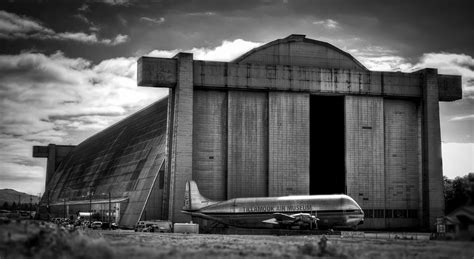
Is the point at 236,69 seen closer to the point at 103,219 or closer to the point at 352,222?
the point at 352,222

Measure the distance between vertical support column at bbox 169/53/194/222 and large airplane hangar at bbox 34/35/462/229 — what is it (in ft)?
0.46

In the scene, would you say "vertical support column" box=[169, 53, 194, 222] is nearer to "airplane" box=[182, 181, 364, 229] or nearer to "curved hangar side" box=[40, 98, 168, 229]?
"airplane" box=[182, 181, 364, 229]

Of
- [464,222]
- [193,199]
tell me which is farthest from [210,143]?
[464,222]

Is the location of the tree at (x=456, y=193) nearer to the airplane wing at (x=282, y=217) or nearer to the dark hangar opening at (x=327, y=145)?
the dark hangar opening at (x=327, y=145)

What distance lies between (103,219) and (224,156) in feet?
120

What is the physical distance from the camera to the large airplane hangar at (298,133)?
8756 centimetres

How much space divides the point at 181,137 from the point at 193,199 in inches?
367

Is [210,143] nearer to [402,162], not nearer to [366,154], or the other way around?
[366,154]

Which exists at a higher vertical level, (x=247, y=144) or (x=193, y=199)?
(x=247, y=144)

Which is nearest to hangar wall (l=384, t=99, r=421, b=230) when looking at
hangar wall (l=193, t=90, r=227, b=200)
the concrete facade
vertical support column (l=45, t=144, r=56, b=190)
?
the concrete facade

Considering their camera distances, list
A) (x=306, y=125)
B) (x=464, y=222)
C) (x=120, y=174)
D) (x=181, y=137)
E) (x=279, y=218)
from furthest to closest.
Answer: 1. (x=120, y=174)
2. (x=306, y=125)
3. (x=181, y=137)
4. (x=279, y=218)
5. (x=464, y=222)

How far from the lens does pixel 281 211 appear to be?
76.9 metres

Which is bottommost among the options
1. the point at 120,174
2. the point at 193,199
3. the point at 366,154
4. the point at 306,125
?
the point at 193,199

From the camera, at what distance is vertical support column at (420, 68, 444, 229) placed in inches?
3637
